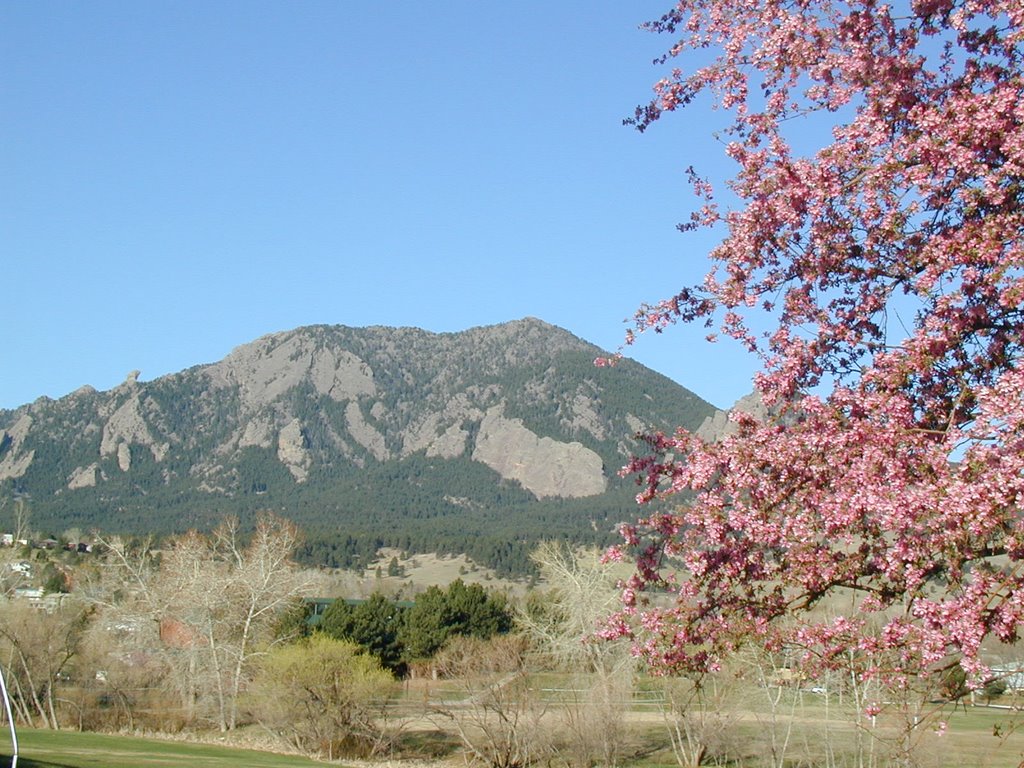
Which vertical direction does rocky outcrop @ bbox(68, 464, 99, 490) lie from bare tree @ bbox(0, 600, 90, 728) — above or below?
above

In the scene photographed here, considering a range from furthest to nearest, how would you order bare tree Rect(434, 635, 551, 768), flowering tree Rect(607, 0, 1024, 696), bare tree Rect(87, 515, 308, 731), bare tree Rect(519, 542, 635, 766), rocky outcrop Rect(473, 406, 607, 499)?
rocky outcrop Rect(473, 406, 607, 499) → bare tree Rect(87, 515, 308, 731) → bare tree Rect(519, 542, 635, 766) → bare tree Rect(434, 635, 551, 768) → flowering tree Rect(607, 0, 1024, 696)

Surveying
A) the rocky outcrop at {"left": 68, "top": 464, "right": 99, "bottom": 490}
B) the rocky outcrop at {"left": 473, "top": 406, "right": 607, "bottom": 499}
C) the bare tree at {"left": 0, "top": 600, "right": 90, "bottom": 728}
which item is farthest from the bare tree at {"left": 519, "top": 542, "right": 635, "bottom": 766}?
the rocky outcrop at {"left": 68, "top": 464, "right": 99, "bottom": 490}

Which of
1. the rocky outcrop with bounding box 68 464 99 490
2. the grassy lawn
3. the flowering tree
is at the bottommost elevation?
the grassy lawn

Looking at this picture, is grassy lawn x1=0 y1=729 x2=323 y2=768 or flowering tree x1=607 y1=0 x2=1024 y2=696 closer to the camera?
flowering tree x1=607 y1=0 x2=1024 y2=696

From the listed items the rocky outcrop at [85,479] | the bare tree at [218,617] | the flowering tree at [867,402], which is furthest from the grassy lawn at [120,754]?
the rocky outcrop at [85,479]

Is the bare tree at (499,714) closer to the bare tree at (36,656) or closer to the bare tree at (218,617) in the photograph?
the bare tree at (218,617)

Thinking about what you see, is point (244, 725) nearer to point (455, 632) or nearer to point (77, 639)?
point (77, 639)

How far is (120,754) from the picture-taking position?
33.3 meters

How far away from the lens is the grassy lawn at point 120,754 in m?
27.8

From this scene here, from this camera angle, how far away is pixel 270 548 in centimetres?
5466

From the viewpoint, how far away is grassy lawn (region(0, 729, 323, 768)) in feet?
91.3

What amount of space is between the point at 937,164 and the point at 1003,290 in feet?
3.63

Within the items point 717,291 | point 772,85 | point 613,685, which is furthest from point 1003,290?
point 613,685

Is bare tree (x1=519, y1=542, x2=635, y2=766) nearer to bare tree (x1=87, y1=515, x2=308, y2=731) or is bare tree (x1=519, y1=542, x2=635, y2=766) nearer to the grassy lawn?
the grassy lawn
